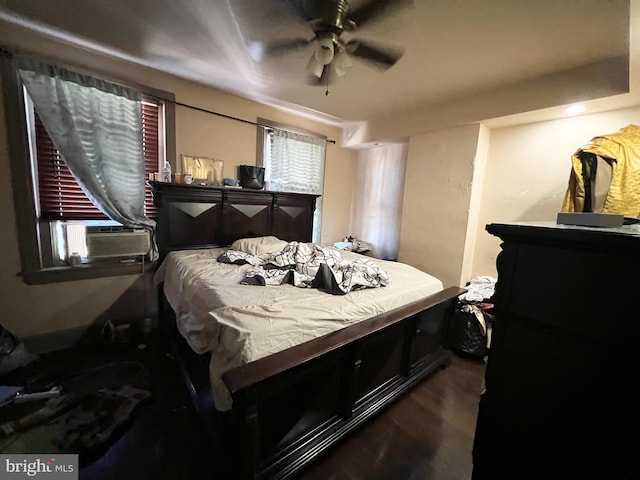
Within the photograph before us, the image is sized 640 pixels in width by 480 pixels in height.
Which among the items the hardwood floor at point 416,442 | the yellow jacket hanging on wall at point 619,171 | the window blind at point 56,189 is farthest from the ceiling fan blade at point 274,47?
the hardwood floor at point 416,442

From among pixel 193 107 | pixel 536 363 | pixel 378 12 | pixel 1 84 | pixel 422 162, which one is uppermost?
pixel 378 12

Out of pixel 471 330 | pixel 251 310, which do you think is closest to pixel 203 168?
pixel 251 310

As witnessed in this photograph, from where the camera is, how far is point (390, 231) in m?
4.02

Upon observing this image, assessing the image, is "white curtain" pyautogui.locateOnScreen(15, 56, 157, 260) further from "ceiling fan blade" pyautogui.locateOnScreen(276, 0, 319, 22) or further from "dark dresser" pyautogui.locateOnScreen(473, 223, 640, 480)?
"dark dresser" pyautogui.locateOnScreen(473, 223, 640, 480)

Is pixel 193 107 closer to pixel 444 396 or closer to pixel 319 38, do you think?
pixel 319 38

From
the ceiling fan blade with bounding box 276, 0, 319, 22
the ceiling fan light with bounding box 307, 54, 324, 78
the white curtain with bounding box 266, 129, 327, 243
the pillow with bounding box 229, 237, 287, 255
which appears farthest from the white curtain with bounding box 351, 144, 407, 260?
the ceiling fan blade with bounding box 276, 0, 319, 22

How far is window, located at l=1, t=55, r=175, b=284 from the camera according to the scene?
2.05 metres

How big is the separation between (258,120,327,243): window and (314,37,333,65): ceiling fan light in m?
1.85

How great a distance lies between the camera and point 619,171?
1.86 metres

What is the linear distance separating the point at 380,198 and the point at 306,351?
10.8 feet

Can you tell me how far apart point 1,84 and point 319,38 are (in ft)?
7.94

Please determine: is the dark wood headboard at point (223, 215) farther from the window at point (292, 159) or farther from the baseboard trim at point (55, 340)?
the baseboard trim at point (55, 340)

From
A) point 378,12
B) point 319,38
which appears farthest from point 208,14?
point 378,12

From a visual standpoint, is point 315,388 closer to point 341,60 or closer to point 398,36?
point 341,60
